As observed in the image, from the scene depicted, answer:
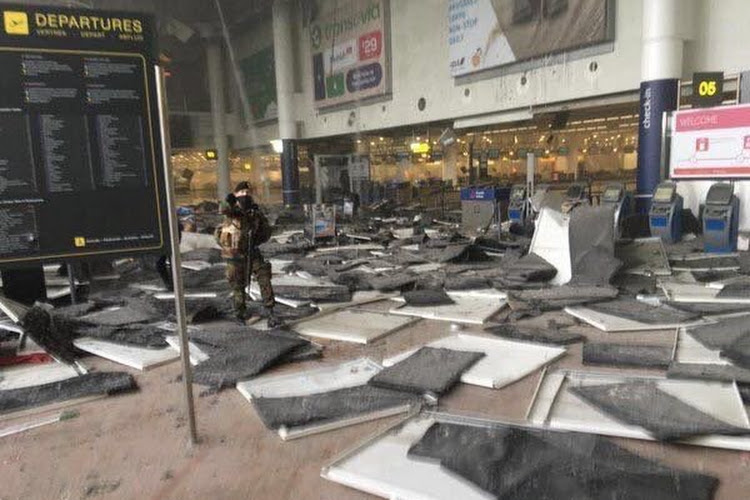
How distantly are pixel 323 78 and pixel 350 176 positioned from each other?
4479 mm

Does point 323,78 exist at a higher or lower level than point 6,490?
higher

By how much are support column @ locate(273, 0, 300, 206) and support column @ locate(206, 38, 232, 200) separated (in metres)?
5.58

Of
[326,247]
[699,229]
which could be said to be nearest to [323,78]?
[326,247]

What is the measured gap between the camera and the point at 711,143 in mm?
8367

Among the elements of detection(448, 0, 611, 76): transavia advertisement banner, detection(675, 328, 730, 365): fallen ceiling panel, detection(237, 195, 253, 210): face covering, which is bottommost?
A: detection(675, 328, 730, 365): fallen ceiling panel

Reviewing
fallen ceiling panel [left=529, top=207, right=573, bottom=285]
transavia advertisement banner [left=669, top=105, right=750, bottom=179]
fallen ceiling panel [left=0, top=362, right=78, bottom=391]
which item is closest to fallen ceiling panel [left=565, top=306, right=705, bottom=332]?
fallen ceiling panel [left=529, top=207, right=573, bottom=285]

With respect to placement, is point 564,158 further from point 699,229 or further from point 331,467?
point 331,467

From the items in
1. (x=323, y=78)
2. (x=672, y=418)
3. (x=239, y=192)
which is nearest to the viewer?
(x=672, y=418)

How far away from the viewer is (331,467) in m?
2.27

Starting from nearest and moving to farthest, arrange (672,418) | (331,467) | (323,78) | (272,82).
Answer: (331,467) < (672,418) < (323,78) < (272,82)

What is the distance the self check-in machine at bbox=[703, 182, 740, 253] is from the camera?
8.02m

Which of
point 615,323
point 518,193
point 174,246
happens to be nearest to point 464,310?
point 615,323

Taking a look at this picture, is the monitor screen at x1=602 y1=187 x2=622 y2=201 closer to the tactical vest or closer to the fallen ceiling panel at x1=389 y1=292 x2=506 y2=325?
the fallen ceiling panel at x1=389 y1=292 x2=506 y2=325

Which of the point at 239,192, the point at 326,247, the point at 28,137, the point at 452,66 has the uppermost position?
the point at 452,66
